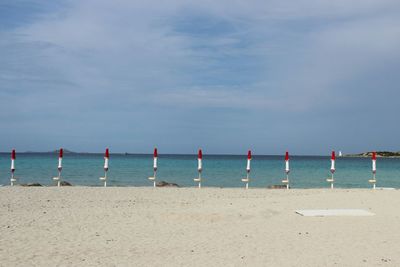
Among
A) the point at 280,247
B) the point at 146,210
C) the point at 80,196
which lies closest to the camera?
the point at 280,247

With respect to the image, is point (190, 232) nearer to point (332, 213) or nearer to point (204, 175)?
point (332, 213)

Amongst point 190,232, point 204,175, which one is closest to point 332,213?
point 190,232

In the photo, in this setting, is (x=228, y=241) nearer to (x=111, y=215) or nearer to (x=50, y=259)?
(x=50, y=259)

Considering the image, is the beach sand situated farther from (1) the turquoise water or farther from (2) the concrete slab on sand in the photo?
(1) the turquoise water

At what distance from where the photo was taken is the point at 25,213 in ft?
39.8

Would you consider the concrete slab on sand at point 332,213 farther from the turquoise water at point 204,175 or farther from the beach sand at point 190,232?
the turquoise water at point 204,175

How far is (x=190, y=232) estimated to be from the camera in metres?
10.0

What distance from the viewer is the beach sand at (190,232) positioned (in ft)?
25.1

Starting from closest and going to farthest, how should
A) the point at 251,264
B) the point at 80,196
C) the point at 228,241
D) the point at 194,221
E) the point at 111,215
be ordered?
the point at 251,264, the point at 228,241, the point at 194,221, the point at 111,215, the point at 80,196

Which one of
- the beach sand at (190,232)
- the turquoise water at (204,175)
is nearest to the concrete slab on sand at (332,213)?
the beach sand at (190,232)

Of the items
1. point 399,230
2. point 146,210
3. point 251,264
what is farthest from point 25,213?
point 399,230

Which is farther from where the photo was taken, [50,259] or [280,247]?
[280,247]

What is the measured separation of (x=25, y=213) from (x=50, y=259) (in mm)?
5112

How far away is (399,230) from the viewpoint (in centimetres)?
1033
